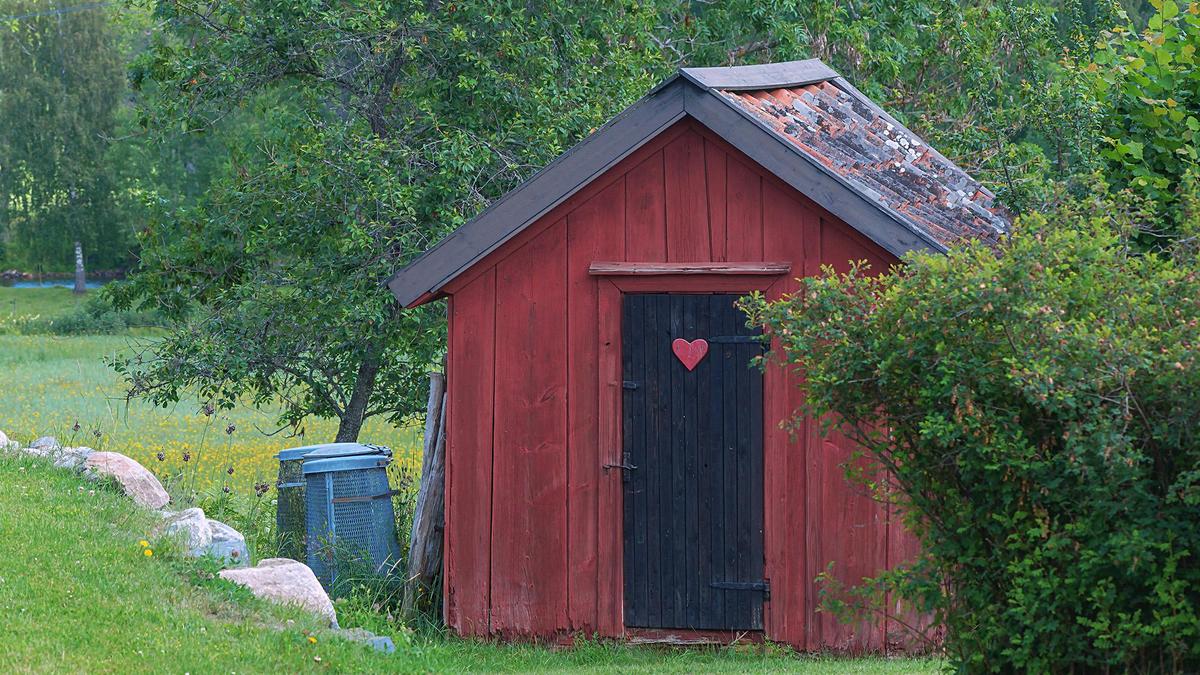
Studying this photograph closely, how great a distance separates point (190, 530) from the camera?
8.90m

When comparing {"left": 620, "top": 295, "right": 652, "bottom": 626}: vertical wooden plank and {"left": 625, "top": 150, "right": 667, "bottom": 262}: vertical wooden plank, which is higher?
{"left": 625, "top": 150, "right": 667, "bottom": 262}: vertical wooden plank

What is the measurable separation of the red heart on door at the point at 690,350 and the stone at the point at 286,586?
8.96ft

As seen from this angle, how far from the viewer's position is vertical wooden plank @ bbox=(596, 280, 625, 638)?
8.92 metres

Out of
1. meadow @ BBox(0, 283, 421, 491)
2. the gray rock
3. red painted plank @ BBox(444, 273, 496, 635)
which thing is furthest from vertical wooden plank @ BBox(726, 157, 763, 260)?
the gray rock

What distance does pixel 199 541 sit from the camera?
8.79 meters

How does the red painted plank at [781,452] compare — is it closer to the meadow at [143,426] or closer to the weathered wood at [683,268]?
the weathered wood at [683,268]

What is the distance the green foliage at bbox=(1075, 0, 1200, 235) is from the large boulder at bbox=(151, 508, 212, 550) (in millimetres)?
6161

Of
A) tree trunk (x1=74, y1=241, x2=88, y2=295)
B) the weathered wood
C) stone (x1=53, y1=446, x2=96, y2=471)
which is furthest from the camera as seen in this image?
tree trunk (x1=74, y1=241, x2=88, y2=295)

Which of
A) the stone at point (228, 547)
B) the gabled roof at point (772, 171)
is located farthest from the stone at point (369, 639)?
the gabled roof at point (772, 171)

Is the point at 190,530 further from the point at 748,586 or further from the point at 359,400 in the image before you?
the point at 359,400

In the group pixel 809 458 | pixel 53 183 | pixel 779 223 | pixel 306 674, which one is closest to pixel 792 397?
pixel 809 458

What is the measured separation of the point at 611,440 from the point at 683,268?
125cm

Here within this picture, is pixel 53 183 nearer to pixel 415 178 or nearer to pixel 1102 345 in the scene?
pixel 415 178

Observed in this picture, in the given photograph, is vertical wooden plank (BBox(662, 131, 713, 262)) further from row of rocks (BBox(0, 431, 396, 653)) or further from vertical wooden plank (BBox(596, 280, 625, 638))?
row of rocks (BBox(0, 431, 396, 653))
